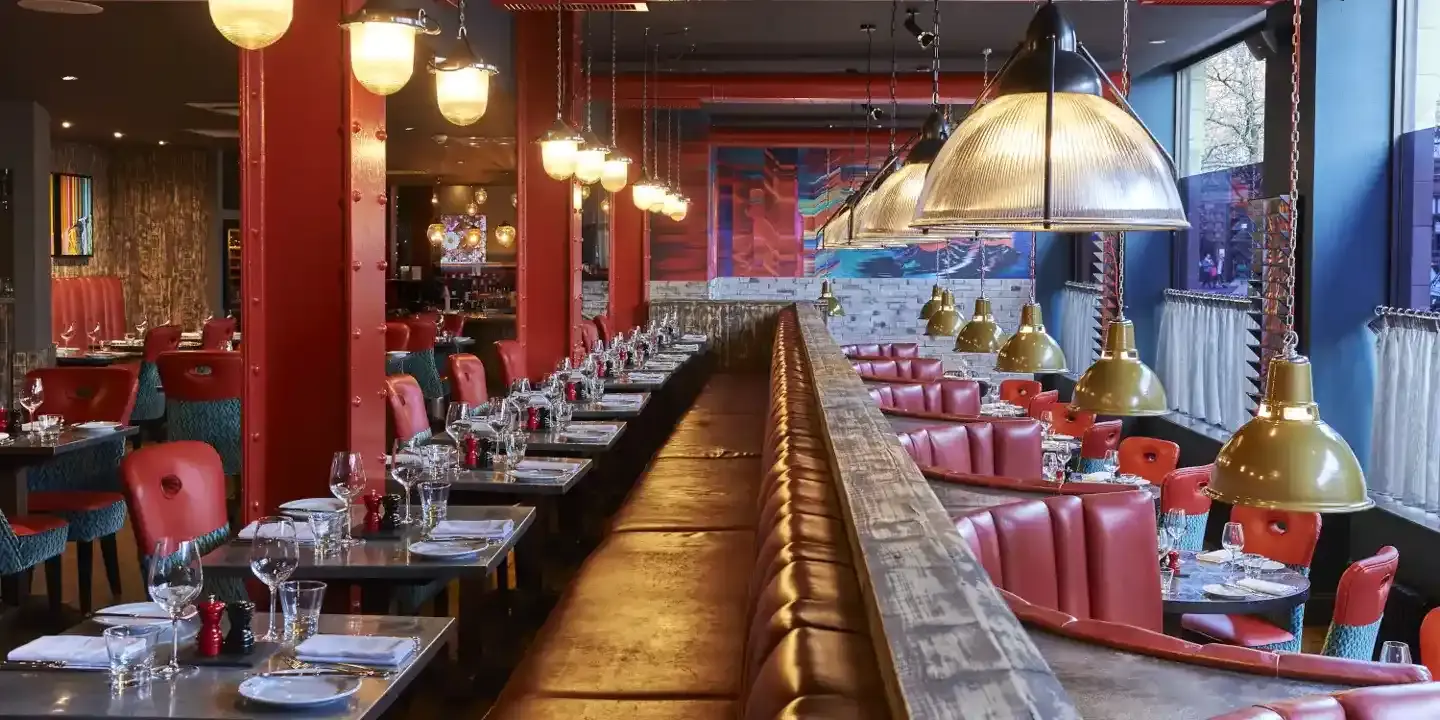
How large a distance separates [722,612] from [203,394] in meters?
5.12

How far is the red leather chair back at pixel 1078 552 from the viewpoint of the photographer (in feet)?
11.5

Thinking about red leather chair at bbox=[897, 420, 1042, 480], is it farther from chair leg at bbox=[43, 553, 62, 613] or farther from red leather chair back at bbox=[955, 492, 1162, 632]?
chair leg at bbox=[43, 553, 62, 613]

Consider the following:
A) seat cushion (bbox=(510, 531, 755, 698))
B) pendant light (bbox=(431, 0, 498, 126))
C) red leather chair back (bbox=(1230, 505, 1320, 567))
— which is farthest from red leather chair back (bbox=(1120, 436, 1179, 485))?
pendant light (bbox=(431, 0, 498, 126))

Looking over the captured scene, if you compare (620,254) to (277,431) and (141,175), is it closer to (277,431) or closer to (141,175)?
(141,175)

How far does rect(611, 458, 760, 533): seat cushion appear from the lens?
4.63 meters

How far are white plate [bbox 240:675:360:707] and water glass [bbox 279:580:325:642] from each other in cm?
31

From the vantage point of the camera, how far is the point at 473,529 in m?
3.65

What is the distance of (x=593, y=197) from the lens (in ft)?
57.3

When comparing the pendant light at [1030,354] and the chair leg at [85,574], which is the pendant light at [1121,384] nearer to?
the pendant light at [1030,354]

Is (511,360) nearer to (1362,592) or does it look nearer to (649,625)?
(649,625)

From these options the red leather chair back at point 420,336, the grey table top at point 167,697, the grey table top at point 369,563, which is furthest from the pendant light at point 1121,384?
the red leather chair back at point 420,336

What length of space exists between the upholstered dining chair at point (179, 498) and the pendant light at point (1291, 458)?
2598mm

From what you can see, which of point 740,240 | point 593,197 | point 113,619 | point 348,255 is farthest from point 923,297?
point 113,619

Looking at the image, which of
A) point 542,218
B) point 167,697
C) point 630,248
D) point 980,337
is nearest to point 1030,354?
point 980,337
